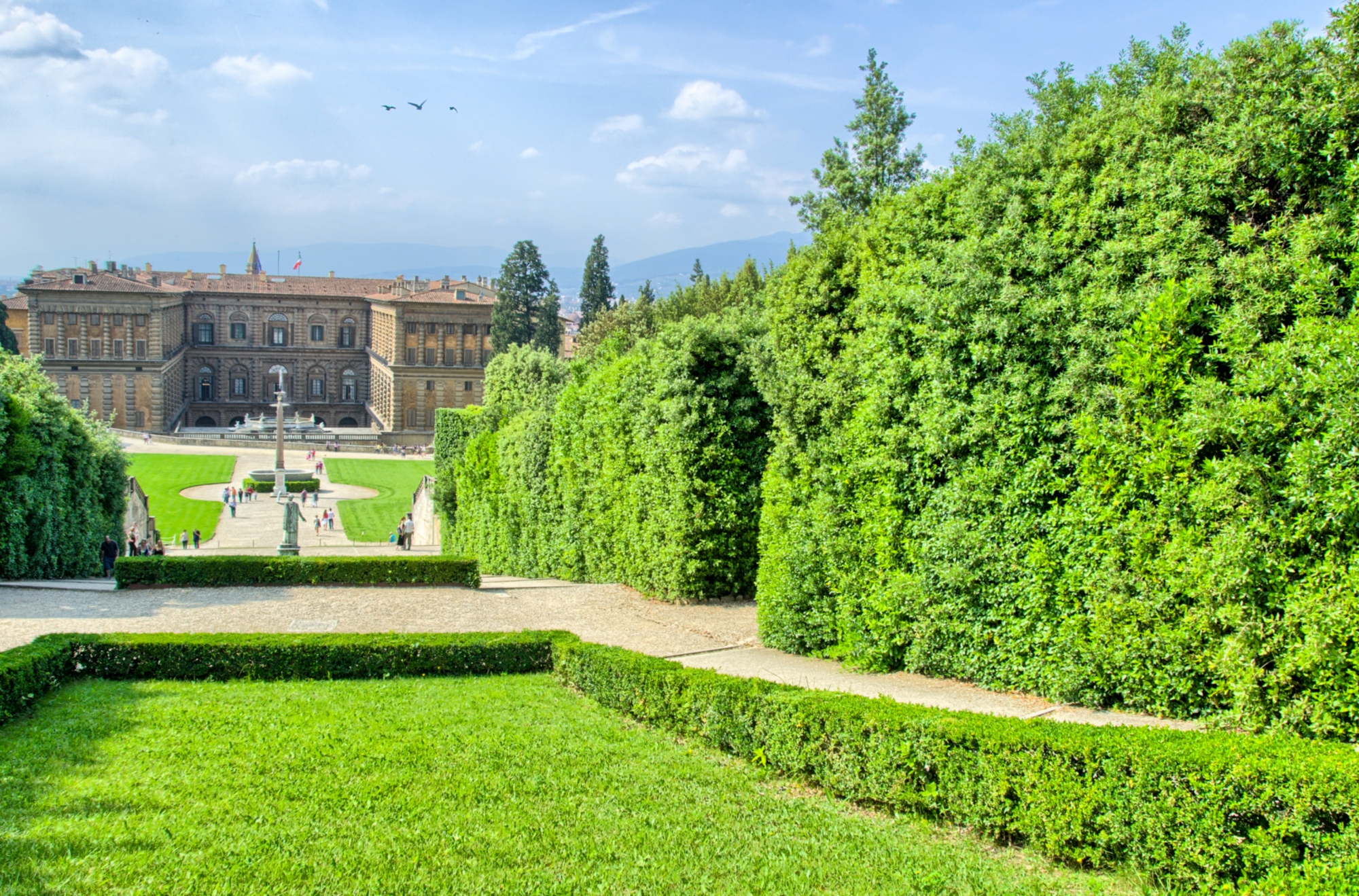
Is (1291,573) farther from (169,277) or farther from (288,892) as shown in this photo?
(169,277)

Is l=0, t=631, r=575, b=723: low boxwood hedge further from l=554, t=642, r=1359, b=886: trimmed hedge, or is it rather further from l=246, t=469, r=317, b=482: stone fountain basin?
l=246, t=469, r=317, b=482: stone fountain basin

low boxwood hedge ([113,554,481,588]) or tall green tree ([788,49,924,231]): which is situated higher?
tall green tree ([788,49,924,231])

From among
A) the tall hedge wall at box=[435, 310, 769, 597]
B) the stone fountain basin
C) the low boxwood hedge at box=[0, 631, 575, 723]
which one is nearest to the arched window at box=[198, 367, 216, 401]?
the stone fountain basin

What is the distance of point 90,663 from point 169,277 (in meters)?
92.1

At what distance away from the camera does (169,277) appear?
9156 centimetres

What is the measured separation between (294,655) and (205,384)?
3498 inches

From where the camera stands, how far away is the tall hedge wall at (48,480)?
60.0 ft

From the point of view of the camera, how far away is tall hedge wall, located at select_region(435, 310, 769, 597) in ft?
53.7

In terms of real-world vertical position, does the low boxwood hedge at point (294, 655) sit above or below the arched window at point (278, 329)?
below

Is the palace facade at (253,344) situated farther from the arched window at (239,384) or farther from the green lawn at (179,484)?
the green lawn at (179,484)

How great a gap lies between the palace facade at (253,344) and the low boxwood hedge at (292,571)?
201 feet

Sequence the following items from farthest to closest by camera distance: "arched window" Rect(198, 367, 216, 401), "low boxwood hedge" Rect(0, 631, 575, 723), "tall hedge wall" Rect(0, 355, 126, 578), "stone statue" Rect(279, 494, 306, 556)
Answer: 1. "arched window" Rect(198, 367, 216, 401)
2. "stone statue" Rect(279, 494, 306, 556)
3. "tall hedge wall" Rect(0, 355, 126, 578)
4. "low boxwood hedge" Rect(0, 631, 575, 723)

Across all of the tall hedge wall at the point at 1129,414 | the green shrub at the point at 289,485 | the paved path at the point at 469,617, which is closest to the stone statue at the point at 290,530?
the paved path at the point at 469,617

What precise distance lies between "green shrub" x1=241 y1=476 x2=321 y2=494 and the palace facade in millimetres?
30923
